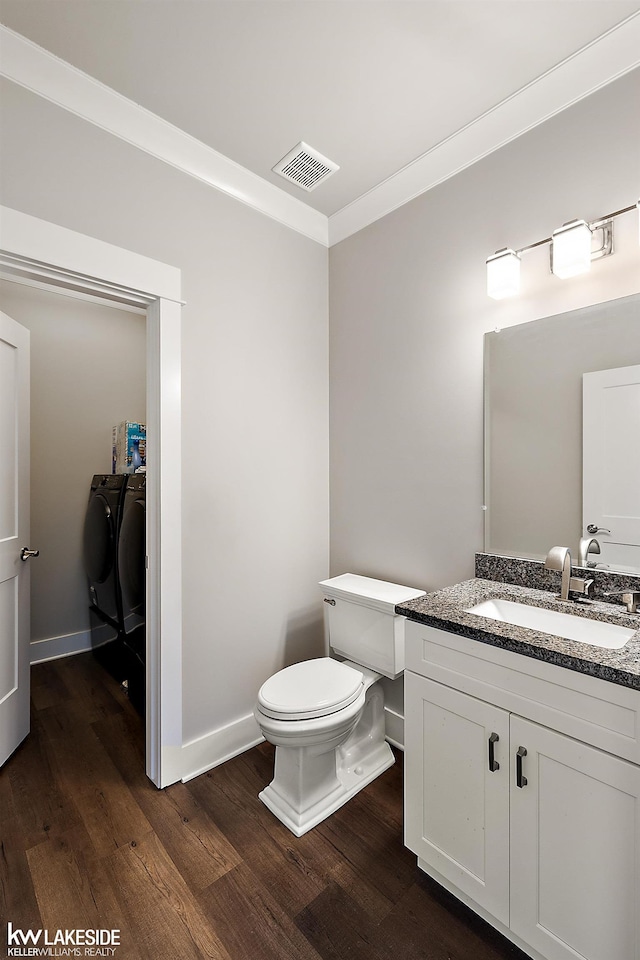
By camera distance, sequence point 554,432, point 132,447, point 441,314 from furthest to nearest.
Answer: point 132,447
point 441,314
point 554,432

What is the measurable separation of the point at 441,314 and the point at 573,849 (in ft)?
5.99

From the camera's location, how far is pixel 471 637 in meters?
1.25

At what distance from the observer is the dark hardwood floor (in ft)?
4.11

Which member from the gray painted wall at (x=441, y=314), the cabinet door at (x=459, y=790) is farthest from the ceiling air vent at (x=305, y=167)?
the cabinet door at (x=459, y=790)

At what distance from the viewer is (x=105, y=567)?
2859 millimetres

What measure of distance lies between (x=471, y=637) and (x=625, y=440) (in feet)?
2.71

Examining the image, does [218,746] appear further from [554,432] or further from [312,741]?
[554,432]

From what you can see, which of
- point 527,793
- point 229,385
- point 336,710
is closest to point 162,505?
point 229,385

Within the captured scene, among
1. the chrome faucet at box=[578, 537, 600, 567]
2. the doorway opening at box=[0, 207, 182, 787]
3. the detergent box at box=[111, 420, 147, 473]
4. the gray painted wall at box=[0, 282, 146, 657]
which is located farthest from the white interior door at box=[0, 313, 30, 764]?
the chrome faucet at box=[578, 537, 600, 567]

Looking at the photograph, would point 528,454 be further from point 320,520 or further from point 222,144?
point 222,144

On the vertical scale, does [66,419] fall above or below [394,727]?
above

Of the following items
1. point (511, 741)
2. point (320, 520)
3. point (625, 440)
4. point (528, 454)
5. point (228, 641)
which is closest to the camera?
point (511, 741)

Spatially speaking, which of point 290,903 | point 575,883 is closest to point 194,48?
point 575,883

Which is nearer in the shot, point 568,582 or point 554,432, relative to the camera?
point 568,582
